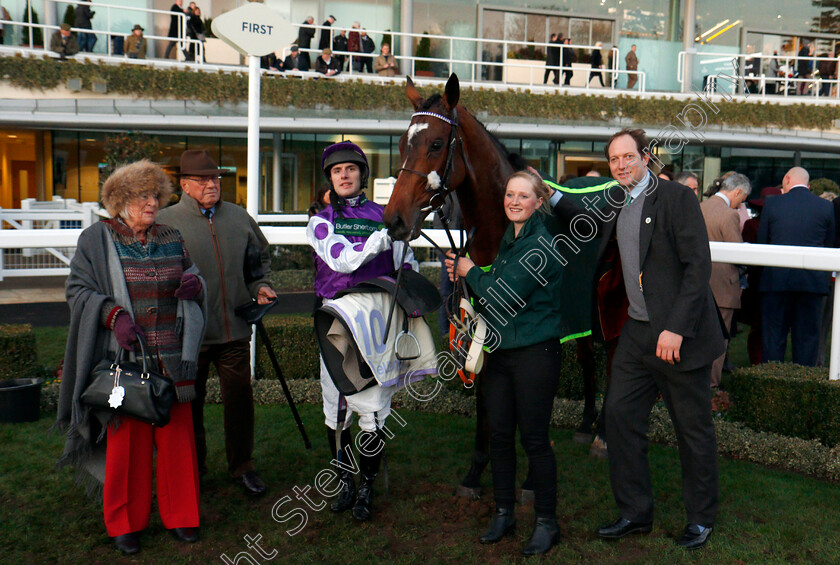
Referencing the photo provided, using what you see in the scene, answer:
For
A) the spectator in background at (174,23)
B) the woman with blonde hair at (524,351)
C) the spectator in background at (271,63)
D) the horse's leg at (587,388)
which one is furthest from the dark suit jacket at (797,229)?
the spectator in background at (174,23)

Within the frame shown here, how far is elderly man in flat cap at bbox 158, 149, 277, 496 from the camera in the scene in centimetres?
376

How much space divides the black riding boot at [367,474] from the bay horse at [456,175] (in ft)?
1.65

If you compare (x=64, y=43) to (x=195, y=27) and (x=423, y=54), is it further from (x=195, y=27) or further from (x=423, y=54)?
(x=423, y=54)

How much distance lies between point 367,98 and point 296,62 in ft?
7.22

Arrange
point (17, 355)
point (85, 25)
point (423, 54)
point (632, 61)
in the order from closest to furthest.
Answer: point (17, 355), point (85, 25), point (423, 54), point (632, 61)

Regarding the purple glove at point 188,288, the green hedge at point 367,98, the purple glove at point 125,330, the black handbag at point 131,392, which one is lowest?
the black handbag at point 131,392

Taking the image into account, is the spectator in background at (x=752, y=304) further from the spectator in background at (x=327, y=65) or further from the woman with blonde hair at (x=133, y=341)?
the spectator in background at (x=327, y=65)

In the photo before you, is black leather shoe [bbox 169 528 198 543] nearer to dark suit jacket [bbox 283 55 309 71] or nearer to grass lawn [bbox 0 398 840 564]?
grass lawn [bbox 0 398 840 564]

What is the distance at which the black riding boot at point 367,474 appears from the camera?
3.42 m

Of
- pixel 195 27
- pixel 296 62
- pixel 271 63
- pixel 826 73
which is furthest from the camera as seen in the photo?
pixel 826 73

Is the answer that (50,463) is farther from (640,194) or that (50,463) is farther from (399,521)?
(640,194)

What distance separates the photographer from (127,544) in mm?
3146

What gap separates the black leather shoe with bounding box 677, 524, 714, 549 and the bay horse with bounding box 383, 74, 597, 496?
3.35 feet

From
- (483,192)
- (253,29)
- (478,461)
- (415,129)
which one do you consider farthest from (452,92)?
(253,29)
